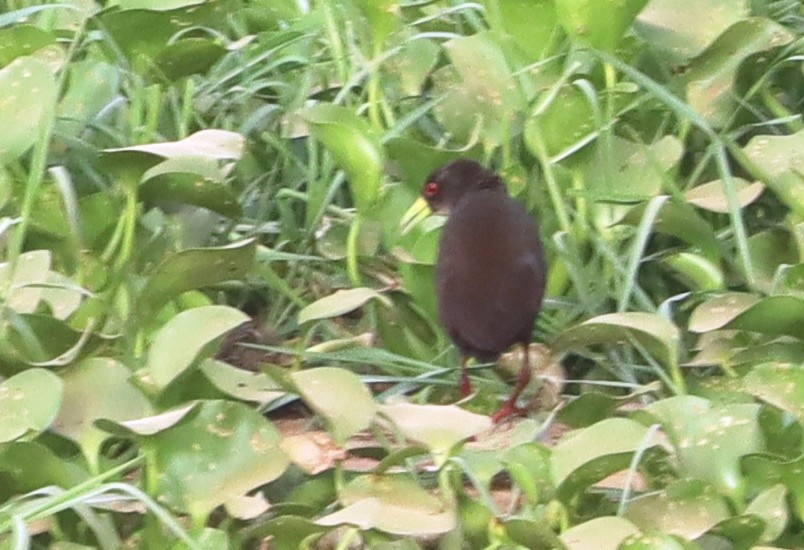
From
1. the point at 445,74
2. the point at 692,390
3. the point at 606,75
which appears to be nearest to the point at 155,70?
the point at 445,74

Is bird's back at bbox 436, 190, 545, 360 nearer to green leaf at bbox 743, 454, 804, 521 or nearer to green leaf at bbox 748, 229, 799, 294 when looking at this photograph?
green leaf at bbox 748, 229, 799, 294

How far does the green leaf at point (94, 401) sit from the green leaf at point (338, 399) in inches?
5.0

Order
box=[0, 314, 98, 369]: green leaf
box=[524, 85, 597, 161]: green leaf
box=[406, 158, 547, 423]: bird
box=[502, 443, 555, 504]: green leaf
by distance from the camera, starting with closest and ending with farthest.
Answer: box=[502, 443, 555, 504]: green leaf < box=[0, 314, 98, 369]: green leaf < box=[406, 158, 547, 423]: bird < box=[524, 85, 597, 161]: green leaf

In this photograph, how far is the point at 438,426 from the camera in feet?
2.98

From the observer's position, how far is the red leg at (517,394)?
1176mm

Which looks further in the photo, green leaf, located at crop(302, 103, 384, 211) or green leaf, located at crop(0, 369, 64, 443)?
green leaf, located at crop(302, 103, 384, 211)

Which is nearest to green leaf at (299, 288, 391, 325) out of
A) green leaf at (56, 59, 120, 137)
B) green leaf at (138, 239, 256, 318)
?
green leaf at (138, 239, 256, 318)

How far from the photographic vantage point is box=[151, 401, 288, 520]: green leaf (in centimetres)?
87

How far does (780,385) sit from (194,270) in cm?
48

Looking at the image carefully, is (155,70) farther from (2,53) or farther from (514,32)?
(514,32)

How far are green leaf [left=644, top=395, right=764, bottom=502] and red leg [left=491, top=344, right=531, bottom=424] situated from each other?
234 millimetres

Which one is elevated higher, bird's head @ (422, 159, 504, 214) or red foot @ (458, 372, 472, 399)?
bird's head @ (422, 159, 504, 214)

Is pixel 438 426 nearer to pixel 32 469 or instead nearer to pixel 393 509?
pixel 393 509

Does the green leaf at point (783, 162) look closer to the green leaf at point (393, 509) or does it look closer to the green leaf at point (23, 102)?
the green leaf at point (393, 509)
